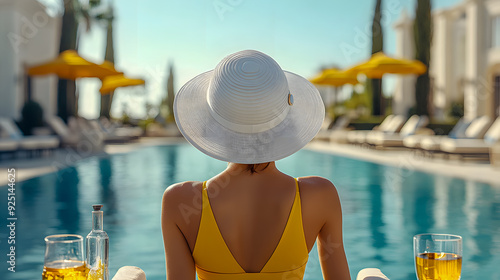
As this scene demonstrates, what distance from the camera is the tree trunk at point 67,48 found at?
21.1 meters

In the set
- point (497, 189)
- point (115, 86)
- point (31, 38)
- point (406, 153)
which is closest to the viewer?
point (497, 189)

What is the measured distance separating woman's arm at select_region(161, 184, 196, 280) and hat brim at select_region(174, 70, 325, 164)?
0.48ft

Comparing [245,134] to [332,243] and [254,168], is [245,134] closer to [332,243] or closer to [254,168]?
[254,168]

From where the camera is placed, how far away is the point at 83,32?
25.1 m

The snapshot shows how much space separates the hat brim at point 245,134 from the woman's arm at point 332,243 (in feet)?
0.60

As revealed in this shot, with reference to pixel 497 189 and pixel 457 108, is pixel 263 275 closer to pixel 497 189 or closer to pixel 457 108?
pixel 497 189

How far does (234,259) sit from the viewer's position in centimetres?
154

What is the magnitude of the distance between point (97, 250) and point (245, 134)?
596 millimetres

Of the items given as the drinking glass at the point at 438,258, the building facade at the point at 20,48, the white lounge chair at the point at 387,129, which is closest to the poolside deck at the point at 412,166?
the white lounge chair at the point at 387,129

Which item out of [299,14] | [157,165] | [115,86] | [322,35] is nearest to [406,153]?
[322,35]

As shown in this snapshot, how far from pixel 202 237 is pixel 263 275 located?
19 centimetres

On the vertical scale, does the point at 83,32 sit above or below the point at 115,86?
above

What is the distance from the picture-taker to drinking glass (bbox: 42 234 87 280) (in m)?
1.48

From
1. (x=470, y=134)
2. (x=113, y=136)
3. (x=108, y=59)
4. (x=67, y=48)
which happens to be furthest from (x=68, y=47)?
(x=108, y=59)
